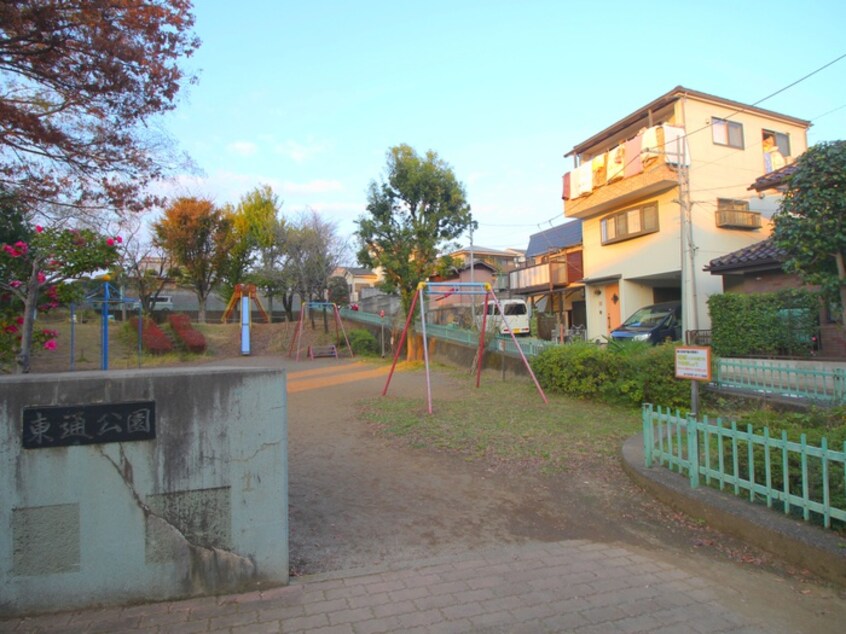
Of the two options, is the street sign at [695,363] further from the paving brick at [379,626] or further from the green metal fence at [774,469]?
the paving brick at [379,626]

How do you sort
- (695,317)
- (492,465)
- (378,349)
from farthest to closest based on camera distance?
1. (378,349)
2. (695,317)
3. (492,465)

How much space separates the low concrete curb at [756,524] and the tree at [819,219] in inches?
106

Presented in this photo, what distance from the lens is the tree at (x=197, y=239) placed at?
26828 mm

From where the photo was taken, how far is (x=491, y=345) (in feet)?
42.7

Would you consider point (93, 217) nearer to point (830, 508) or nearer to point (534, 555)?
point (534, 555)

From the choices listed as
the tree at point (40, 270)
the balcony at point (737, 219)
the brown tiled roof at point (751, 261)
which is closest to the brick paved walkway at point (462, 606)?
the tree at point (40, 270)

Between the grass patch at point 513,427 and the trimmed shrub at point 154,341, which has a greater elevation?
the trimmed shrub at point 154,341

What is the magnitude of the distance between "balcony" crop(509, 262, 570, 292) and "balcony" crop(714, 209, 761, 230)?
6806 millimetres

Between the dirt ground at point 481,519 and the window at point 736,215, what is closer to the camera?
the dirt ground at point 481,519

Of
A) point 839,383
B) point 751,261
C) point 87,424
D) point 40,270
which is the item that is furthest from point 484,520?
point 751,261

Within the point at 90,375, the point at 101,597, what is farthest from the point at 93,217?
the point at 101,597

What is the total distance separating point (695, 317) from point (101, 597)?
16.9 meters

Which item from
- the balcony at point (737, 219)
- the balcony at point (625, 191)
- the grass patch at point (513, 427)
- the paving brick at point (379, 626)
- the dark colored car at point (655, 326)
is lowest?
the paving brick at point (379, 626)

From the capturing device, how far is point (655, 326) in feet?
48.4
